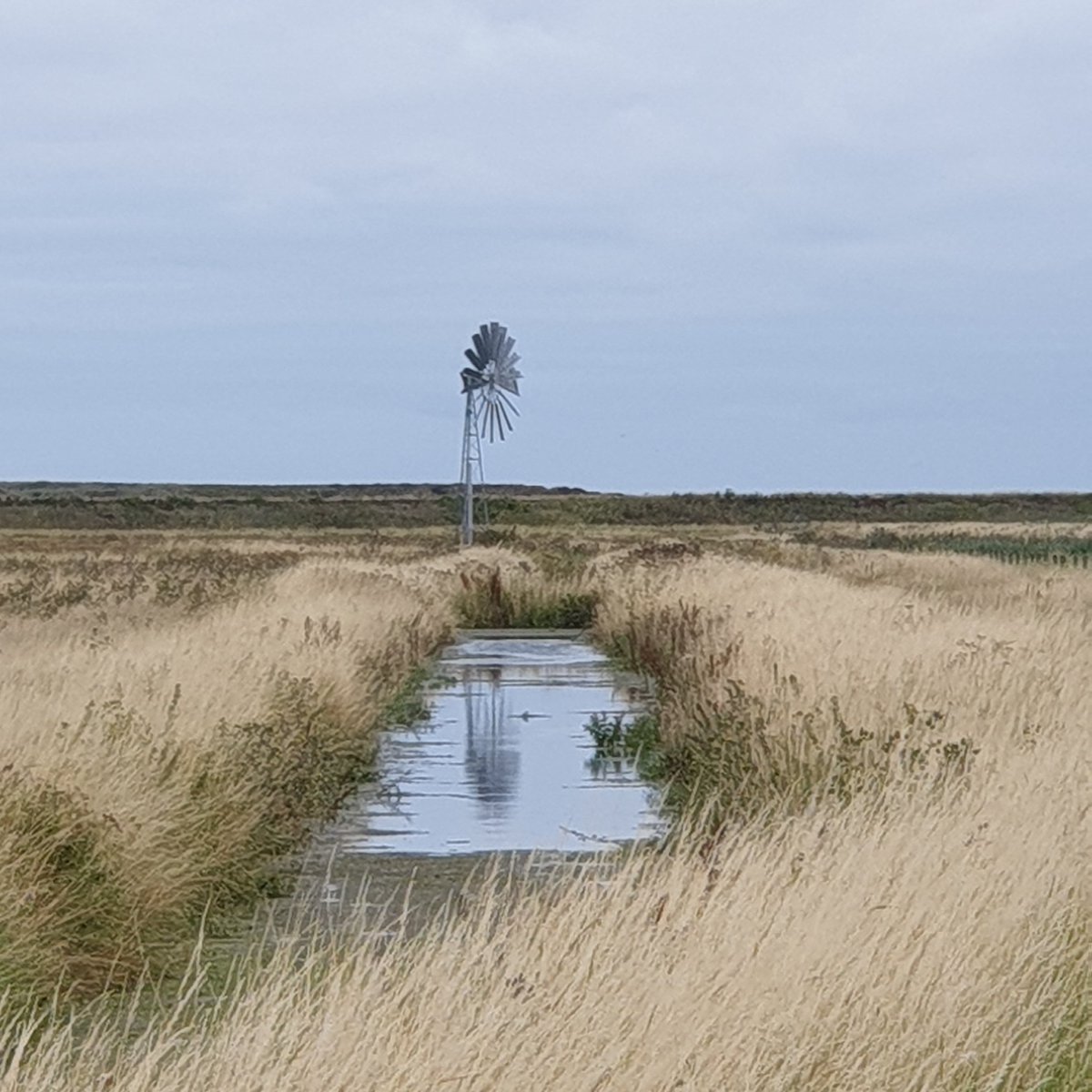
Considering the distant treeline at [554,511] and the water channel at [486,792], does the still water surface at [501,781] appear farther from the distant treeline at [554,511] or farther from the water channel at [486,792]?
the distant treeline at [554,511]

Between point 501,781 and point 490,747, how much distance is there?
2317 millimetres

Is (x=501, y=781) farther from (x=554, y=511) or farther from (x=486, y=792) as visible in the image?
(x=554, y=511)

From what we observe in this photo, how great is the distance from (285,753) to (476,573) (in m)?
25.2

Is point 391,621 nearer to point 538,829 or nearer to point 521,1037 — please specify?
point 538,829

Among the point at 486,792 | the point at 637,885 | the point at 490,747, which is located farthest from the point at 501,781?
the point at 637,885

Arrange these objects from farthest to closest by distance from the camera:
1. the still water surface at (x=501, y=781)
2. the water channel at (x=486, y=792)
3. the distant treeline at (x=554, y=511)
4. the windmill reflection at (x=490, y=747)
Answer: the distant treeline at (x=554, y=511)
the windmill reflection at (x=490, y=747)
the still water surface at (x=501, y=781)
the water channel at (x=486, y=792)

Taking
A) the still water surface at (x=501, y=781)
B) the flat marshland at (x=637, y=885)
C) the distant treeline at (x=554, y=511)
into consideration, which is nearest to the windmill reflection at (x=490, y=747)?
the still water surface at (x=501, y=781)

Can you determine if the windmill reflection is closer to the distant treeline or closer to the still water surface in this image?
the still water surface

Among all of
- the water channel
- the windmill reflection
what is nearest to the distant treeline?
the windmill reflection

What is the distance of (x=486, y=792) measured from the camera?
1544 centimetres

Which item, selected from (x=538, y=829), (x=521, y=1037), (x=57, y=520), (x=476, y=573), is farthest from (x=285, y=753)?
(x=57, y=520)

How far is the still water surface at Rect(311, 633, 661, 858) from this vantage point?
13.1 meters

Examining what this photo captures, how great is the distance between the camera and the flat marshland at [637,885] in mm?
5438

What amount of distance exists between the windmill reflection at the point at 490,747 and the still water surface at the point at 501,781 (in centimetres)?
1
